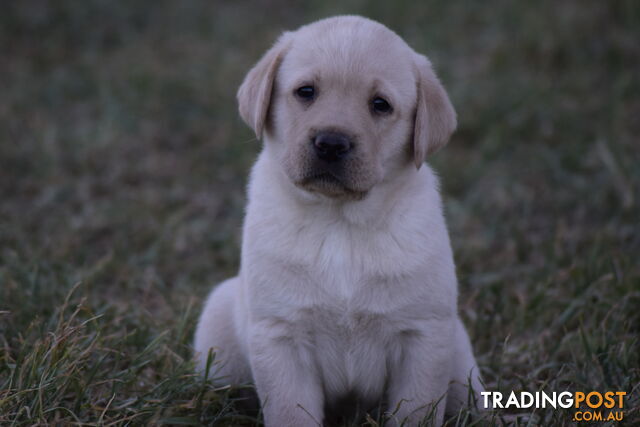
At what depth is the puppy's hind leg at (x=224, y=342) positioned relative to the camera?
3.37m

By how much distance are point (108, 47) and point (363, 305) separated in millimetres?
7184

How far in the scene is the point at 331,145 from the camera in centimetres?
279

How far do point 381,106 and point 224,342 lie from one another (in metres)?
1.35

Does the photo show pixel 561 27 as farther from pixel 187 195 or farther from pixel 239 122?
pixel 187 195

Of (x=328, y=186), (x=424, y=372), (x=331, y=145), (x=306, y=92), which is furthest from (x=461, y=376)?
(x=306, y=92)

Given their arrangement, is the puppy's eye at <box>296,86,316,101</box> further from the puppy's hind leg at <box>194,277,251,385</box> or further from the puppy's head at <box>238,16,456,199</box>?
the puppy's hind leg at <box>194,277,251,385</box>

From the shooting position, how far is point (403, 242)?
2947mm

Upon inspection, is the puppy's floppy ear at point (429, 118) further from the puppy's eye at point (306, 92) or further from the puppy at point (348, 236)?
the puppy's eye at point (306, 92)

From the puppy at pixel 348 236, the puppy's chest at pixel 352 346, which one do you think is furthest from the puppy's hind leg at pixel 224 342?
the puppy's chest at pixel 352 346

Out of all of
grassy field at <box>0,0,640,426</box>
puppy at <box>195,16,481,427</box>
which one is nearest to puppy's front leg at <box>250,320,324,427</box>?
puppy at <box>195,16,481,427</box>

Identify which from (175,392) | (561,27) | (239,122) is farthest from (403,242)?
(561,27)

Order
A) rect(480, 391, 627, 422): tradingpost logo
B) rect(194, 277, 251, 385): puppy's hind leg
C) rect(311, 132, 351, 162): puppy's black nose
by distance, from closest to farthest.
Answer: rect(311, 132, 351, 162): puppy's black nose → rect(480, 391, 627, 422): tradingpost logo → rect(194, 277, 251, 385): puppy's hind leg

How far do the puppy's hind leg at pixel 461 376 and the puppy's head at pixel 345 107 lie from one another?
86 centimetres

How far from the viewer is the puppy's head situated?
112 inches
